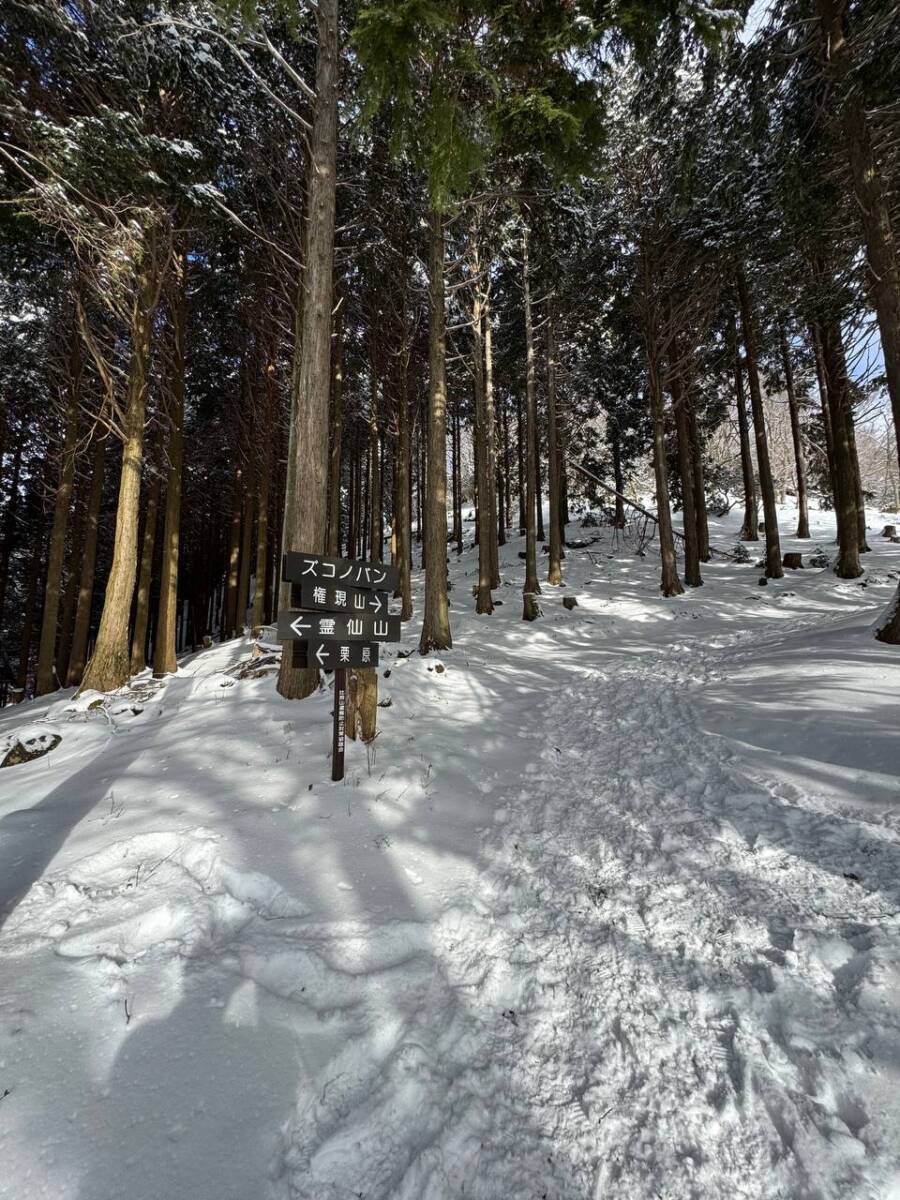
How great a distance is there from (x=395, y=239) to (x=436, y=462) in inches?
254

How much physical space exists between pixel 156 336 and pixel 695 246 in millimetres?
14719

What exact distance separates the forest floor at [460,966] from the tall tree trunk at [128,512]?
3910mm

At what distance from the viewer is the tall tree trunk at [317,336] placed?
6926 millimetres

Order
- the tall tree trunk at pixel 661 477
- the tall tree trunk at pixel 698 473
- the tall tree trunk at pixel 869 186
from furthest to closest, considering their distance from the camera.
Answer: the tall tree trunk at pixel 698 473
the tall tree trunk at pixel 661 477
the tall tree trunk at pixel 869 186

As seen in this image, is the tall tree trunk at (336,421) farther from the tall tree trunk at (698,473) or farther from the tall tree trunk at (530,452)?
the tall tree trunk at (698,473)

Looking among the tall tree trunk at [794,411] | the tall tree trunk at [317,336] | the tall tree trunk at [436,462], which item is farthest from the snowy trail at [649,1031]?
the tall tree trunk at [794,411]

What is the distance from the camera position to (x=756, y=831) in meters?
3.78

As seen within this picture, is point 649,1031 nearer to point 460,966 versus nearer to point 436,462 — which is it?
point 460,966

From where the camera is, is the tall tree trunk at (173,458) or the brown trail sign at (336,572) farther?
the tall tree trunk at (173,458)

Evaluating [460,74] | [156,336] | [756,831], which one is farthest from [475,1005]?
[156,336]

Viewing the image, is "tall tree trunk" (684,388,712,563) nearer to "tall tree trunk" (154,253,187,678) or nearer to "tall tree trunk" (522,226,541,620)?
"tall tree trunk" (522,226,541,620)

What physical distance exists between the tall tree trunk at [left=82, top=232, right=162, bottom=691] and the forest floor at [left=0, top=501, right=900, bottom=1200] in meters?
3.91

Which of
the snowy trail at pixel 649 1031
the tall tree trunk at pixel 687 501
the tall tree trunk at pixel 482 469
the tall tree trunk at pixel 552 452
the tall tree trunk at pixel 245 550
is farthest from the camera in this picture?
the tall tree trunk at pixel 245 550

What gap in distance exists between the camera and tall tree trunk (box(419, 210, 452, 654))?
10.3 meters
